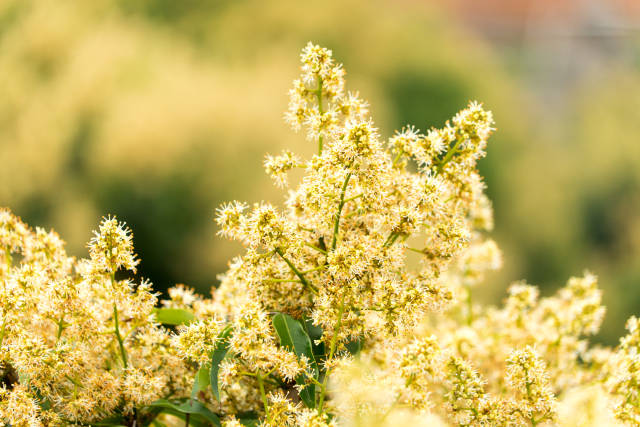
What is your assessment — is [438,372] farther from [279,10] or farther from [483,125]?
[279,10]

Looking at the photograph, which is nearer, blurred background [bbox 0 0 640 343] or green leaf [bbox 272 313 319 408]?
green leaf [bbox 272 313 319 408]

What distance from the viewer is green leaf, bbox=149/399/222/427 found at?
404mm

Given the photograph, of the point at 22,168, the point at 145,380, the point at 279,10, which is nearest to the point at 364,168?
the point at 145,380

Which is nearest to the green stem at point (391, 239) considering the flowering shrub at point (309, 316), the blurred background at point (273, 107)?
the flowering shrub at point (309, 316)

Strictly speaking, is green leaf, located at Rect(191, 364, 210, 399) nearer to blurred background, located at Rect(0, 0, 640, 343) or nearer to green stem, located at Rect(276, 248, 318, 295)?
green stem, located at Rect(276, 248, 318, 295)

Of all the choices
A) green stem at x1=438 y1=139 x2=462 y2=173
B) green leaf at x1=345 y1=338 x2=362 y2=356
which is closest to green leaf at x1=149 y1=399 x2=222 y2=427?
green leaf at x1=345 y1=338 x2=362 y2=356

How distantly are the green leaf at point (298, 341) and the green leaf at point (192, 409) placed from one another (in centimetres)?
8

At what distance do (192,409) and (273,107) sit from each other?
83.9 inches

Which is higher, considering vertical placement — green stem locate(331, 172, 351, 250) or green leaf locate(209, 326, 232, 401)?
green stem locate(331, 172, 351, 250)

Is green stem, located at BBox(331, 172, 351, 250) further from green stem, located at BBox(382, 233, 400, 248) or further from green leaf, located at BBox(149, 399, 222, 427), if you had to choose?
green leaf, located at BBox(149, 399, 222, 427)

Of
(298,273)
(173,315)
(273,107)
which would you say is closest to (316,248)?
(298,273)

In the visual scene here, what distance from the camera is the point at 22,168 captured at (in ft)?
5.49

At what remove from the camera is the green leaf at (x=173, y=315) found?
0.46m

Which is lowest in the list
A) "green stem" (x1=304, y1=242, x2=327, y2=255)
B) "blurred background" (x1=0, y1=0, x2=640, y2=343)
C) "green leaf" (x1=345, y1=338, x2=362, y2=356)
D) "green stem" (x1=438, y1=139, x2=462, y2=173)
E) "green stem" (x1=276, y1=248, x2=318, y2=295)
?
"green leaf" (x1=345, y1=338, x2=362, y2=356)
